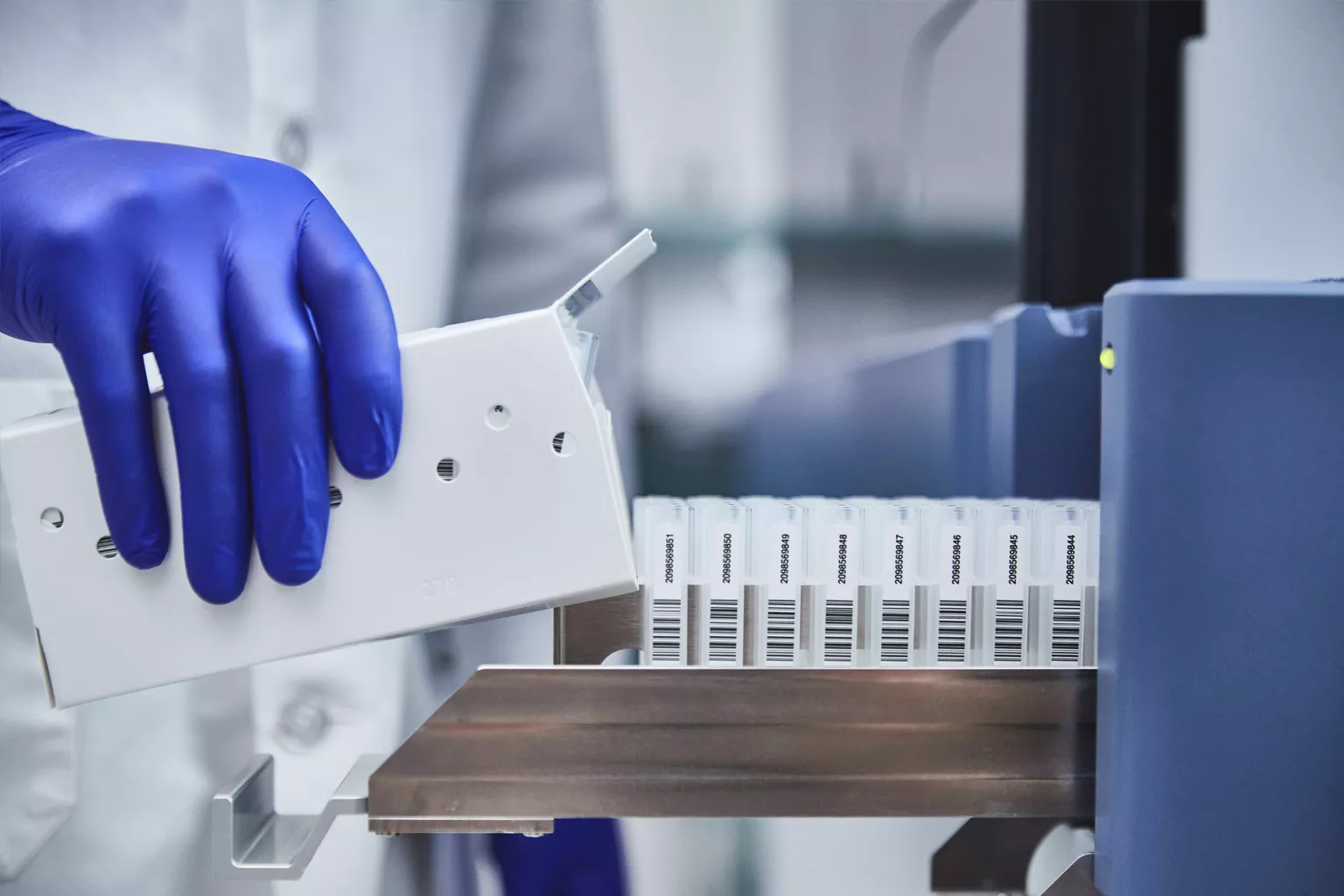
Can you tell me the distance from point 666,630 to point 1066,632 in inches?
9.4

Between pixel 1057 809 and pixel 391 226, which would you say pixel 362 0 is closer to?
pixel 391 226

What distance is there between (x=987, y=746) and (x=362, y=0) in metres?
0.87

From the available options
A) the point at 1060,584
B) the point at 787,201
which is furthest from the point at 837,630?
the point at 787,201

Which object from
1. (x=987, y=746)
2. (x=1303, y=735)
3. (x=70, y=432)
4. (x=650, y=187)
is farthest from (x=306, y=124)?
(x=1303, y=735)

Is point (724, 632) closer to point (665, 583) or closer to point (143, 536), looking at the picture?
point (665, 583)

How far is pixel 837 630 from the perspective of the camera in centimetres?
51

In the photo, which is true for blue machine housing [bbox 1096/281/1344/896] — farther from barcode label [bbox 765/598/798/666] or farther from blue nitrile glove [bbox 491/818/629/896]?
blue nitrile glove [bbox 491/818/629/896]

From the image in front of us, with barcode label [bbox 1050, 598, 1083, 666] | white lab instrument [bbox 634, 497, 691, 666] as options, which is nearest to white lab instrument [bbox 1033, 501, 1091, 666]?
barcode label [bbox 1050, 598, 1083, 666]

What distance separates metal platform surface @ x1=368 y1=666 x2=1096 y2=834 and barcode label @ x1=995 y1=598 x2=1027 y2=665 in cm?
4

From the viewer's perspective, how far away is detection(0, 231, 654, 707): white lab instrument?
0.41 meters

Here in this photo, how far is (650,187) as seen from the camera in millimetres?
949

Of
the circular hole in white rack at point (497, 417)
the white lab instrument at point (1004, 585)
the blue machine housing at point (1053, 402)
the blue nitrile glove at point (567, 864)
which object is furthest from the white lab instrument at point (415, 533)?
the blue nitrile glove at point (567, 864)

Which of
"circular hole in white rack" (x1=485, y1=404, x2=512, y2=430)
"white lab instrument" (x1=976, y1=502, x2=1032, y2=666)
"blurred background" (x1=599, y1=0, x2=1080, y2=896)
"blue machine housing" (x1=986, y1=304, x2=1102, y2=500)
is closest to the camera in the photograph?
"circular hole in white rack" (x1=485, y1=404, x2=512, y2=430)

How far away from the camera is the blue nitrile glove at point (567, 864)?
0.82 meters
